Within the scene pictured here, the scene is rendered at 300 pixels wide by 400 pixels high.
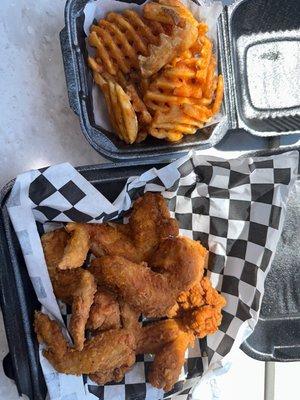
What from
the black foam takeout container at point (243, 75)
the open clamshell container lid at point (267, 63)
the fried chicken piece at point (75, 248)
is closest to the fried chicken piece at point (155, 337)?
the fried chicken piece at point (75, 248)

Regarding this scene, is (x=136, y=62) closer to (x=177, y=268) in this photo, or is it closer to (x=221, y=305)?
(x=177, y=268)

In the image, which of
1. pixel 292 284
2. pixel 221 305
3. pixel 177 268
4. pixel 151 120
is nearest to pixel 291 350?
pixel 292 284

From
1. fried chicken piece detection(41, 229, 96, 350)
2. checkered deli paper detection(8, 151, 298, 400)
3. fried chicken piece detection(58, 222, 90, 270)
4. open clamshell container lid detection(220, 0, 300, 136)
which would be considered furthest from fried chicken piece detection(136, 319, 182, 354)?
open clamshell container lid detection(220, 0, 300, 136)

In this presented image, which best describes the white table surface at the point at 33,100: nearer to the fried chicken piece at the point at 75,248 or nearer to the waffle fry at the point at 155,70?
the waffle fry at the point at 155,70

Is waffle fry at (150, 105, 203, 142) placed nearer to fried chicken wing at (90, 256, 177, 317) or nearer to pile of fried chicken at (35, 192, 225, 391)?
pile of fried chicken at (35, 192, 225, 391)

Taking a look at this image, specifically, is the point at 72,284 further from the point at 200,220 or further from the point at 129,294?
the point at 200,220

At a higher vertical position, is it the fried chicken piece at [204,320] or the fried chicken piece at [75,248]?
the fried chicken piece at [75,248]

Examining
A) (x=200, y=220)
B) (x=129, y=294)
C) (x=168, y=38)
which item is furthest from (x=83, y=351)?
(x=168, y=38)
